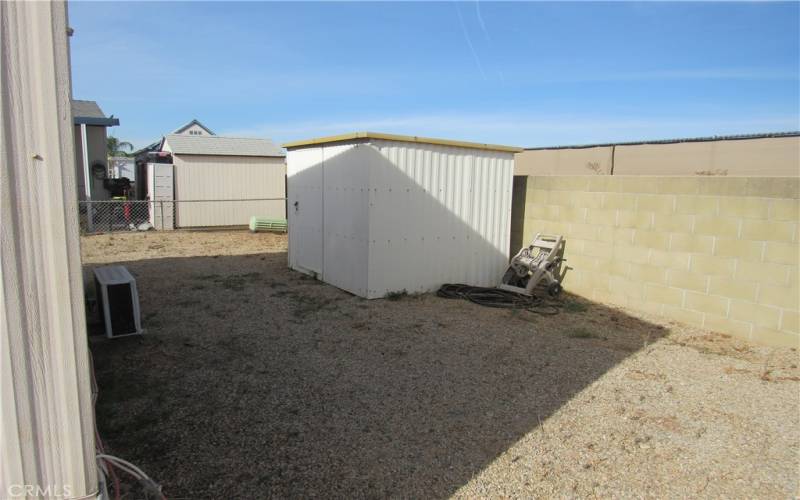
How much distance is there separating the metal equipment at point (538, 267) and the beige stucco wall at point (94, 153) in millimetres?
12875

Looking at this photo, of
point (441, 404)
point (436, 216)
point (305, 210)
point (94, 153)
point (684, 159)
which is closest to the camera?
point (441, 404)

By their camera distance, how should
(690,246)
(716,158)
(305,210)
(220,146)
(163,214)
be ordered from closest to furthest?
(690,246) < (305,210) < (163,214) < (220,146) < (716,158)

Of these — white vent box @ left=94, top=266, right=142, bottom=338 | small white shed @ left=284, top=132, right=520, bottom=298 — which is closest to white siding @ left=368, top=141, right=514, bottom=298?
small white shed @ left=284, top=132, right=520, bottom=298

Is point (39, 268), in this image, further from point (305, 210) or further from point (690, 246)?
point (305, 210)

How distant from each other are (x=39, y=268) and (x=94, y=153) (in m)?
15.5

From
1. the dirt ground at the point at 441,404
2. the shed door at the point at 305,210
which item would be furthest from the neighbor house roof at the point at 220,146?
the dirt ground at the point at 441,404

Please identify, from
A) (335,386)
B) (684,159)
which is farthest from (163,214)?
(684,159)

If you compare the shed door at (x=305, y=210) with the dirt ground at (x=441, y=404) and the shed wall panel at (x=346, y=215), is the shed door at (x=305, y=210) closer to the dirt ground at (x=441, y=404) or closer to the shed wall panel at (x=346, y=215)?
the shed wall panel at (x=346, y=215)

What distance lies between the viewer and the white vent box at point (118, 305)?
15.9ft

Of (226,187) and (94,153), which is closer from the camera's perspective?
(94,153)

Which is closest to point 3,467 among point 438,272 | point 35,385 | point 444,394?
point 35,385

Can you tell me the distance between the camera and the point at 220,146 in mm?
15047

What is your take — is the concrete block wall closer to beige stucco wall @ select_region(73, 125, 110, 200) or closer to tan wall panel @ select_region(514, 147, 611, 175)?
tan wall panel @ select_region(514, 147, 611, 175)

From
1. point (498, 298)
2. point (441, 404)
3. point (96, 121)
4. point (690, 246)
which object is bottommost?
point (441, 404)
